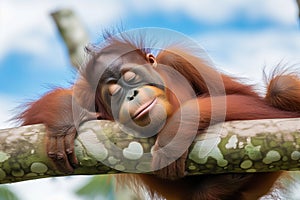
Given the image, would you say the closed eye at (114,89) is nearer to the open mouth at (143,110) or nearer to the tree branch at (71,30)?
the open mouth at (143,110)

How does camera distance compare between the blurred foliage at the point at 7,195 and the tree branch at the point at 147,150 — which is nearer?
the tree branch at the point at 147,150

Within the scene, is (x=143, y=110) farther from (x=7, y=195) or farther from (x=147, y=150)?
(x=7, y=195)

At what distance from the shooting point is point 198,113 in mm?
2842

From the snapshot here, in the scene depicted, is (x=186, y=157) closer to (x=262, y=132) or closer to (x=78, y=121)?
(x=262, y=132)

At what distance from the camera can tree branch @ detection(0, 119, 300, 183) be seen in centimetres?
246

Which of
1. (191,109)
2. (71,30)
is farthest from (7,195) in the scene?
(71,30)

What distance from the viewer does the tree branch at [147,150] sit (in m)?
2.46

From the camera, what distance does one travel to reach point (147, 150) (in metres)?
2.63

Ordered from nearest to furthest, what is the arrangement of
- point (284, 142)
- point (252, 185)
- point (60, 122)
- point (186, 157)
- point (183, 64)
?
point (284, 142) → point (186, 157) → point (60, 122) → point (252, 185) → point (183, 64)

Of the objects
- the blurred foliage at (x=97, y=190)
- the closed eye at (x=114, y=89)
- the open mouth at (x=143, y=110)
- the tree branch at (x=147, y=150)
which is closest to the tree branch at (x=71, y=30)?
the blurred foliage at (x=97, y=190)

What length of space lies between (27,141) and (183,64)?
4.12 feet

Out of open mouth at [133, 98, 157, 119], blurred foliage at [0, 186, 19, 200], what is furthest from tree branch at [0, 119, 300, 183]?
blurred foliage at [0, 186, 19, 200]

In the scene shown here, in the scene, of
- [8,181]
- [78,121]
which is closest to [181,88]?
[78,121]

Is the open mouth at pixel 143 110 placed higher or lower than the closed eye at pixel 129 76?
lower
